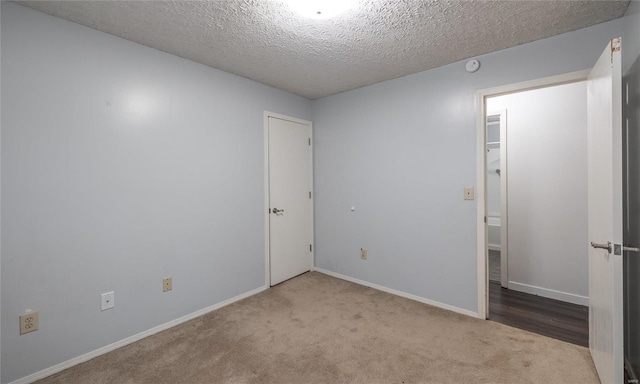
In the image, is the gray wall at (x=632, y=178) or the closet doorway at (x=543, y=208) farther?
the closet doorway at (x=543, y=208)

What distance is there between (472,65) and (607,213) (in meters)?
1.67

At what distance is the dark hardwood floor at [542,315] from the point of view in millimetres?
2334

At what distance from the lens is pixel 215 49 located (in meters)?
2.39

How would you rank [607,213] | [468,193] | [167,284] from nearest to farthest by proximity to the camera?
[607,213], [167,284], [468,193]

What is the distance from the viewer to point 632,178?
5.74 feet

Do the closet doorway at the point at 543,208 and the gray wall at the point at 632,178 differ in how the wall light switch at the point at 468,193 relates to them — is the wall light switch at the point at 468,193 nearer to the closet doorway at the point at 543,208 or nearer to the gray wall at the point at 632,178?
the closet doorway at the point at 543,208

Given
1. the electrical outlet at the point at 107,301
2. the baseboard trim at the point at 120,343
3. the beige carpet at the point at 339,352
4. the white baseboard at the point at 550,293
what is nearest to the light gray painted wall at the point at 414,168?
the beige carpet at the point at 339,352

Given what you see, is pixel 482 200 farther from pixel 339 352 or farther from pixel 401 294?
pixel 339 352

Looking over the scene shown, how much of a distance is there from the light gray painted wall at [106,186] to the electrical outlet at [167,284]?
2.1 inches

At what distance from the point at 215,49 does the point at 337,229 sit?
2451 millimetres

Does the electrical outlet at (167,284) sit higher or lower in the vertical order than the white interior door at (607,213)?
lower

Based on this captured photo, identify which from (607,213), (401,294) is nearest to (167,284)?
(401,294)

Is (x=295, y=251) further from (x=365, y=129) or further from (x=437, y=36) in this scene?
(x=437, y=36)

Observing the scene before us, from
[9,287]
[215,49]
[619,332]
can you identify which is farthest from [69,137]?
[619,332]
